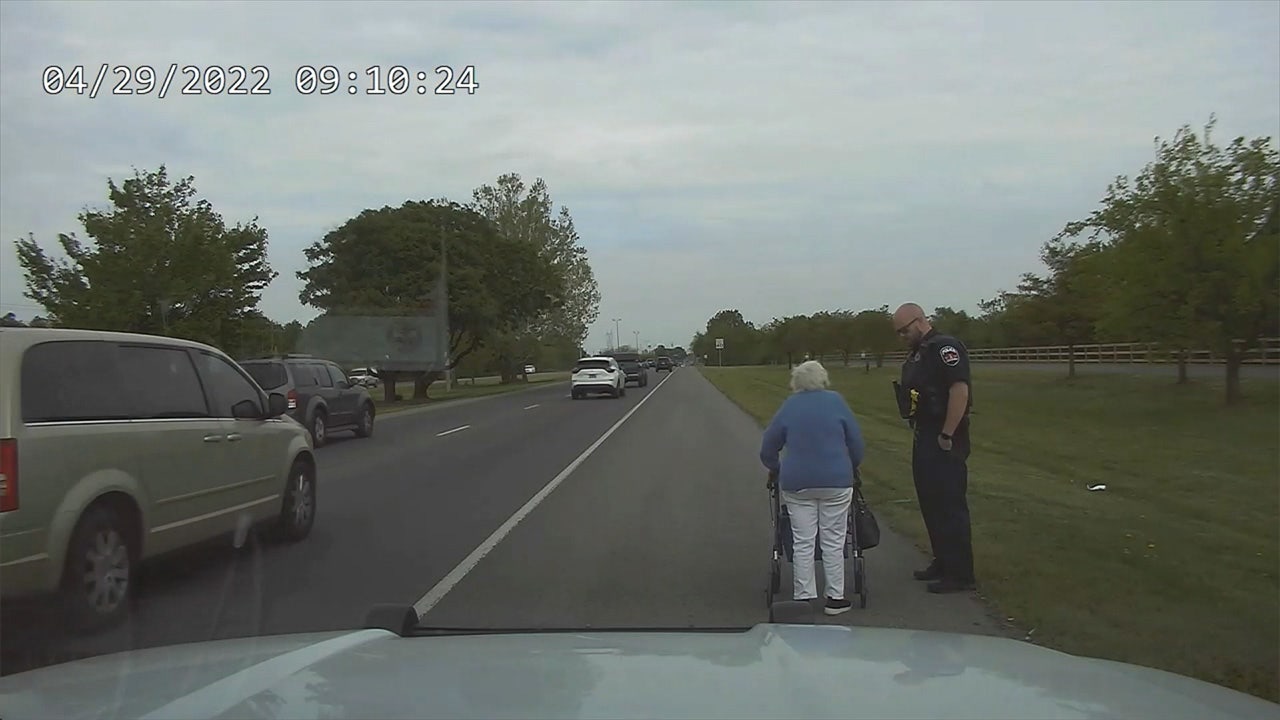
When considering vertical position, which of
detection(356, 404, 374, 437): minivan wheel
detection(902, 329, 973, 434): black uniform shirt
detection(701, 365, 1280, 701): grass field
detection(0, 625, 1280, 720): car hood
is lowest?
detection(701, 365, 1280, 701): grass field

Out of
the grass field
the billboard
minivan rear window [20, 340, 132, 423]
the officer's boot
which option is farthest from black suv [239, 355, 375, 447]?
the billboard

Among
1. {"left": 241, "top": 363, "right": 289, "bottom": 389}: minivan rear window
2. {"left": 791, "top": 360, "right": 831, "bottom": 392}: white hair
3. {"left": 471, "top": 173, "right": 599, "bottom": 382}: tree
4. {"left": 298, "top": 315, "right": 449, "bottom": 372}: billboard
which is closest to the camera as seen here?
{"left": 791, "top": 360, "right": 831, "bottom": 392}: white hair

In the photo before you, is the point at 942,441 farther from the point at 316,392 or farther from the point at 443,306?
the point at 443,306

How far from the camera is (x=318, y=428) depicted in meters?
20.8

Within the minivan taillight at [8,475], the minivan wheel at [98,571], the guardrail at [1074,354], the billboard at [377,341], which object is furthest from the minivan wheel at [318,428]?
the guardrail at [1074,354]

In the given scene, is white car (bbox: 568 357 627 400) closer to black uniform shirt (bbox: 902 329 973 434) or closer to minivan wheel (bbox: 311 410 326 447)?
minivan wheel (bbox: 311 410 326 447)

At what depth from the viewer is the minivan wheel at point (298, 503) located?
9500 mm

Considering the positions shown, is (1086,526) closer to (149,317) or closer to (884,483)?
(884,483)

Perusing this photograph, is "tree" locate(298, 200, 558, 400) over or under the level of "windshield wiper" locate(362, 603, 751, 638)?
over

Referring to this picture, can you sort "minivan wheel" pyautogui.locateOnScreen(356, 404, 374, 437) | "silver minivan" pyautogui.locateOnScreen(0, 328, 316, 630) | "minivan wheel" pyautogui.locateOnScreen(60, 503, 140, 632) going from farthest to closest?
1. "minivan wheel" pyautogui.locateOnScreen(356, 404, 374, 437)
2. "minivan wheel" pyautogui.locateOnScreen(60, 503, 140, 632)
3. "silver minivan" pyautogui.locateOnScreen(0, 328, 316, 630)

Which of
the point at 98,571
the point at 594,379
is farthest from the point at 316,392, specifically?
the point at 594,379

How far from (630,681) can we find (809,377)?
160 inches

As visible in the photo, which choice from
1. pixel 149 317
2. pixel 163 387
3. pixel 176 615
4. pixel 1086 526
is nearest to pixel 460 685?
pixel 176 615

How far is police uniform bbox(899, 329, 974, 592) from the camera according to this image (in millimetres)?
7273
